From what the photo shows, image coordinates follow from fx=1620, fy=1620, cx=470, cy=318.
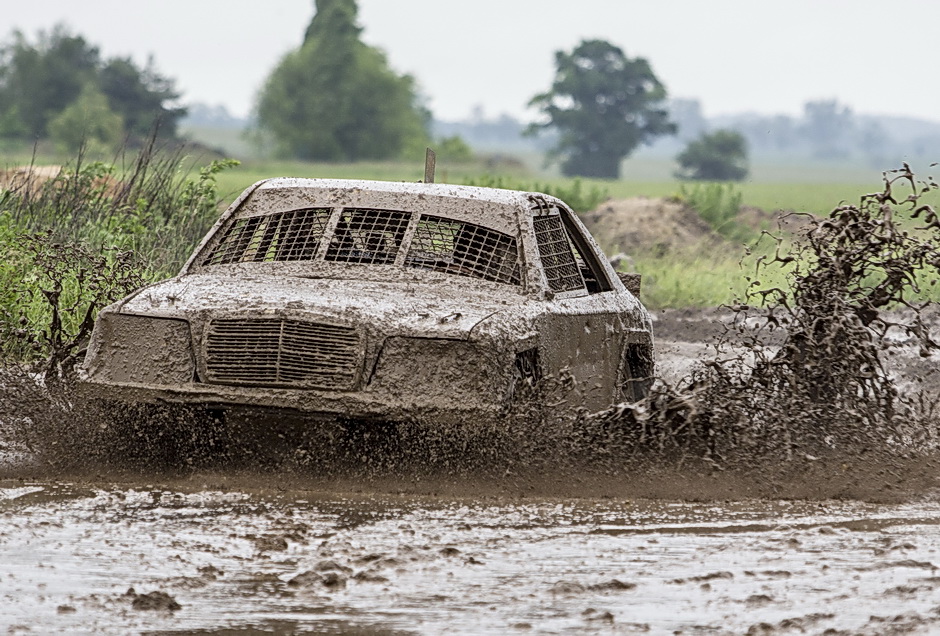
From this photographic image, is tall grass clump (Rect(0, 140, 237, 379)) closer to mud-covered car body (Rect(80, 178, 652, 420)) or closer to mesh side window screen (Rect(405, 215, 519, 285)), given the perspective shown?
mud-covered car body (Rect(80, 178, 652, 420))

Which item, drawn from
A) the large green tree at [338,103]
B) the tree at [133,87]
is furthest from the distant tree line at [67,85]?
the large green tree at [338,103]

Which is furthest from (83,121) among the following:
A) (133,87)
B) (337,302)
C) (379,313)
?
(379,313)

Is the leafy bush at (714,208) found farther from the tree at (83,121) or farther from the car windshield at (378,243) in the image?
the tree at (83,121)

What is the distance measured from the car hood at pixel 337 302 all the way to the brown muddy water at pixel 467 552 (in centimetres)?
74

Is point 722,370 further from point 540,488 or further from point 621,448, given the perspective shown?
point 540,488

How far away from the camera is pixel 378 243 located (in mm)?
8305

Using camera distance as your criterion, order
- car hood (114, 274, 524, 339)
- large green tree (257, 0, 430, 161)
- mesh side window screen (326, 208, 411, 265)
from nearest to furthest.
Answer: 1. car hood (114, 274, 524, 339)
2. mesh side window screen (326, 208, 411, 265)
3. large green tree (257, 0, 430, 161)

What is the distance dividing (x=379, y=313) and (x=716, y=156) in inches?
3717

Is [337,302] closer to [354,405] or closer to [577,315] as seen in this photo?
[354,405]

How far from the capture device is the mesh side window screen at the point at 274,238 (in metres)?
8.38

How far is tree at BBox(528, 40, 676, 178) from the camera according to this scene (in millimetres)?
106938

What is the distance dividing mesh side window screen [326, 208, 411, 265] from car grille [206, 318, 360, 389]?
124 centimetres

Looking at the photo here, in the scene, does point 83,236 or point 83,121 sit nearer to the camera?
point 83,236

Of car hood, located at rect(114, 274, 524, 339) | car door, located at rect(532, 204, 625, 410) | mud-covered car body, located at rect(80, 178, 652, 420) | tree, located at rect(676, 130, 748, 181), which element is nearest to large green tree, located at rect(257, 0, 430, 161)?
tree, located at rect(676, 130, 748, 181)
